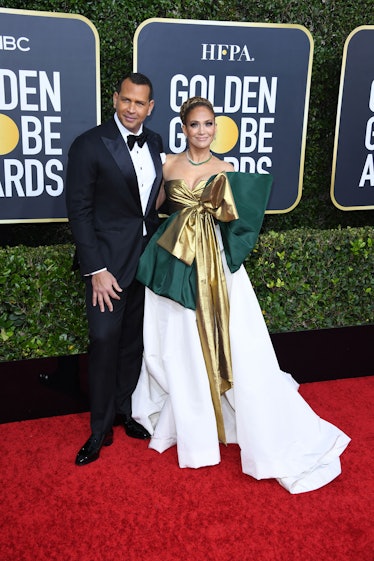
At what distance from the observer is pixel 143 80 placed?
271 cm

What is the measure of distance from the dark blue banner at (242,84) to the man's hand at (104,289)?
1.23 meters

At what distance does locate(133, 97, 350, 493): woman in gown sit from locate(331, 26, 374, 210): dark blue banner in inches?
58.7

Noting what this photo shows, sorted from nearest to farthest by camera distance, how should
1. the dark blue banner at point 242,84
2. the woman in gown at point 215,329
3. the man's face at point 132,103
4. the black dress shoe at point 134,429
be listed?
1. the man's face at point 132,103
2. the woman in gown at point 215,329
3. the black dress shoe at point 134,429
4. the dark blue banner at point 242,84

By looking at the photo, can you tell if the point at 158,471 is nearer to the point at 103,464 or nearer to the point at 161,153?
the point at 103,464

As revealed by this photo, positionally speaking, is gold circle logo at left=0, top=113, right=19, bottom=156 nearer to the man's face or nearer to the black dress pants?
the man's face

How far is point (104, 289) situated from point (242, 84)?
5.67ft

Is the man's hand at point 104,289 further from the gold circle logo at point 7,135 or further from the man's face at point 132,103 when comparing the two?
the gold circle logo at point 7,135

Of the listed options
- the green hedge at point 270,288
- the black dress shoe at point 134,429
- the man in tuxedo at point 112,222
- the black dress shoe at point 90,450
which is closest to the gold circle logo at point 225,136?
the green hedge at point 270,288

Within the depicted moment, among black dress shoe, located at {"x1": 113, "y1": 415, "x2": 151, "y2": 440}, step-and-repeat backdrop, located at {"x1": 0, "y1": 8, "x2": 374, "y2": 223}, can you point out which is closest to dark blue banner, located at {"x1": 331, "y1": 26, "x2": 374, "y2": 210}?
step-and-repeat backdrop, located at {"x1": 0, "y1": 8, "x2": 374, "y2": 223}

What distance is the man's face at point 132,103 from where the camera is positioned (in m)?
2.69

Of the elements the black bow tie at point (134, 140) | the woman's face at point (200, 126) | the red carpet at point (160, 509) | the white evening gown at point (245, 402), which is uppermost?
the woman's face at point (200, 126)

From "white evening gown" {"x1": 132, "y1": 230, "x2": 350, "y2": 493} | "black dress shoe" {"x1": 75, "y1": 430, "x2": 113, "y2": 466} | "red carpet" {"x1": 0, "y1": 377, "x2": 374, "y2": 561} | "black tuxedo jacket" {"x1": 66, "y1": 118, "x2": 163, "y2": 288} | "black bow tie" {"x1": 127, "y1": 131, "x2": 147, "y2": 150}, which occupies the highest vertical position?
"black bow tie" {"x1": 127, "y1": 131, "x2": 147, "y2": 150}

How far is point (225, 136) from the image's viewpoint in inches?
150

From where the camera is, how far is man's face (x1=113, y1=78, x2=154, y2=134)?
8.84 feet
